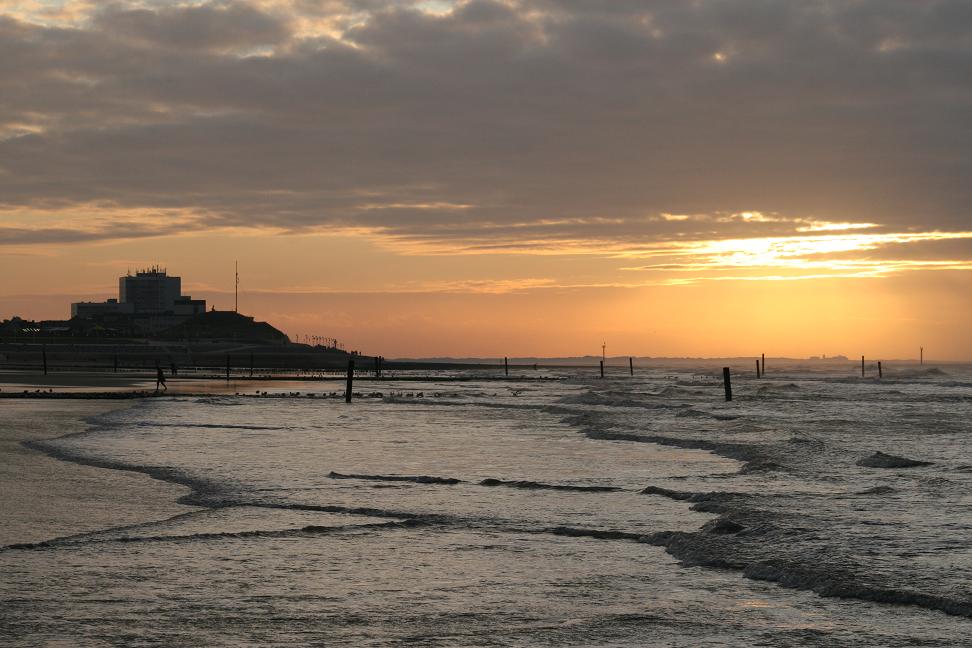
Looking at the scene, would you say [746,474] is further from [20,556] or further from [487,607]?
[20,556]

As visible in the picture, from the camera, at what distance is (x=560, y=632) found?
9.26 meters

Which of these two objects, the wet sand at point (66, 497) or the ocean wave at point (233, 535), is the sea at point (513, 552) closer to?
the ocean wave at point (233, 535)

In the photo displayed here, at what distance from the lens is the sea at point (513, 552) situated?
9.37m

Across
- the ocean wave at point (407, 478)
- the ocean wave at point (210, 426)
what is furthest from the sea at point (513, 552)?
the ocean wave at point (210, 426)

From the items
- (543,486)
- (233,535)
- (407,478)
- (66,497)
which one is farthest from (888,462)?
(66,497)

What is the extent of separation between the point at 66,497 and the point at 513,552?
8.14 metres

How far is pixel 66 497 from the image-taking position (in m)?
17.0

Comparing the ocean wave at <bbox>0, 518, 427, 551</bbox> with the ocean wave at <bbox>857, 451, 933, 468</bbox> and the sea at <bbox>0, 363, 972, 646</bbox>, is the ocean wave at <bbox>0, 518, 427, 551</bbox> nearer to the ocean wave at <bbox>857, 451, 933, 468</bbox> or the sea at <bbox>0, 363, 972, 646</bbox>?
the sea at <bbox>0, 363, 972, 646</bbox>

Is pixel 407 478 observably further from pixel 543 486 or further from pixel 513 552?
pixel 513 552

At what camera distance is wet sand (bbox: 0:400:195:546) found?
14154 millimetres

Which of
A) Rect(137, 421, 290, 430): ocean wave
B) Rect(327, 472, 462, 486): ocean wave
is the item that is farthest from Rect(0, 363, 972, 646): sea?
Answer: Rect(137, 421, 290, 430): ocean wave

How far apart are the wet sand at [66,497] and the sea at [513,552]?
0.53m

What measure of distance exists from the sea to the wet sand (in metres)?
0.53

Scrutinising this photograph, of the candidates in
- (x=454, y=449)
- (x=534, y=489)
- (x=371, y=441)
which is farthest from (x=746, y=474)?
(x=371, y=441)
